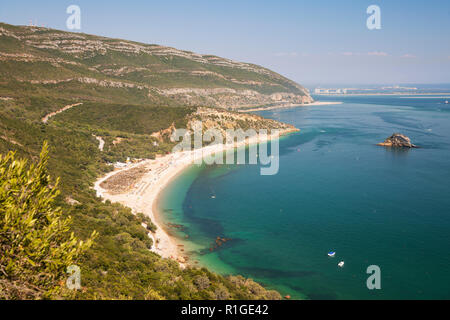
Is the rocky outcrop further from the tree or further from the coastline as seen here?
the tree

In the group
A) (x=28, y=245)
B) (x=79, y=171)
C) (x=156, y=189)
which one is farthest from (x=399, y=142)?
(x=28, y=245)

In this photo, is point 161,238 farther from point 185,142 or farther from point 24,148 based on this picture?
point 185,142

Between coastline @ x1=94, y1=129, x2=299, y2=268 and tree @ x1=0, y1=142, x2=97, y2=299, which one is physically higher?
tree @ x1=0, y1=142, x2=97, y2=299

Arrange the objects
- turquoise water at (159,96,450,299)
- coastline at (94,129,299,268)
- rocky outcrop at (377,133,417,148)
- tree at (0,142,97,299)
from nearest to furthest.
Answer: tree at (0,142,97,299) → turquoise water at (159,96,450,299) → coastline at (94,129,299,268) → rocky outcrop at (377,133,417,148)

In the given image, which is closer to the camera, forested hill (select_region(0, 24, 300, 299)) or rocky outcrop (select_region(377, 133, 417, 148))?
forested hill (select_region(0, 24, 300, 299))

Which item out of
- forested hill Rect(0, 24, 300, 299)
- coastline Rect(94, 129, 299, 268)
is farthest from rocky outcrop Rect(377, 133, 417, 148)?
coastline Rect(94, 129, 299, 268)

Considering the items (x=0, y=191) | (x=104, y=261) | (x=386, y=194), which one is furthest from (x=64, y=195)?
(x=386, y=194)
